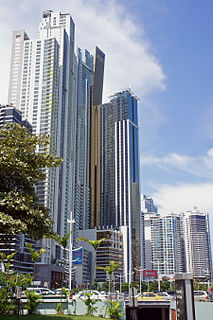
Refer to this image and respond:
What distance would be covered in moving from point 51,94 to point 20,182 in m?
137

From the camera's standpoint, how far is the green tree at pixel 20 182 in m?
16.2

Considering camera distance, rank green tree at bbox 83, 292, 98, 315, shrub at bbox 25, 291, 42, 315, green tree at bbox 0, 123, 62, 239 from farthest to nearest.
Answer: green tree at bbox 83, 292, 98, 315, shrub at bbox 25, 291, 42, 315, green tree at bbox 0, 123, 62, 239

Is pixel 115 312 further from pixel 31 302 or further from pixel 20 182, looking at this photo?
pixel 20 182

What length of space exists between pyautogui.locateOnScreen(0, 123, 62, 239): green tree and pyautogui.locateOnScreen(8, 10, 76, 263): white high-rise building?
4839 inches

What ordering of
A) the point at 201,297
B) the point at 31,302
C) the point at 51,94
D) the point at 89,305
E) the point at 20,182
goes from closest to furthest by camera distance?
the point at 20,182 < the point at 31,302 < the point at 89,305 < the point at 201,297 < the point at 51,94

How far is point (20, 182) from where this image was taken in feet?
59.4

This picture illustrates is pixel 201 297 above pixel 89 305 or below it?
below

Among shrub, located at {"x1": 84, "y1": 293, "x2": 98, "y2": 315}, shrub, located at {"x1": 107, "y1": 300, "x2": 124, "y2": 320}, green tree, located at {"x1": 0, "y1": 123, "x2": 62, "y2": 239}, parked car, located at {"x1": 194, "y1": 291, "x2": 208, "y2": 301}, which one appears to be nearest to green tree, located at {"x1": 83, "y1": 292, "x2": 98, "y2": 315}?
shrub, located at {"x1": 84, "y1": 293, "x2": 98, "y2": 315}

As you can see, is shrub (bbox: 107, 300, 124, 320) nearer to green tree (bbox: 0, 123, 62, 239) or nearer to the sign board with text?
green tree (bbox: 0, 123, 62, 239)

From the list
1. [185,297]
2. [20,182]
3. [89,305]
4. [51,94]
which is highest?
[51,94]

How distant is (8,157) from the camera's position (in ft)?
55.4

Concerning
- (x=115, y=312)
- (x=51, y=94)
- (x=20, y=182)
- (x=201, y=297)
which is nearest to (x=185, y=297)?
(x=20, y=182)

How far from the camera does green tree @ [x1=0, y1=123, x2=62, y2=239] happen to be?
16250 mm

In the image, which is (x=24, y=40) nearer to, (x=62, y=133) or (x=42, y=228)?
(x=62, y=133)
